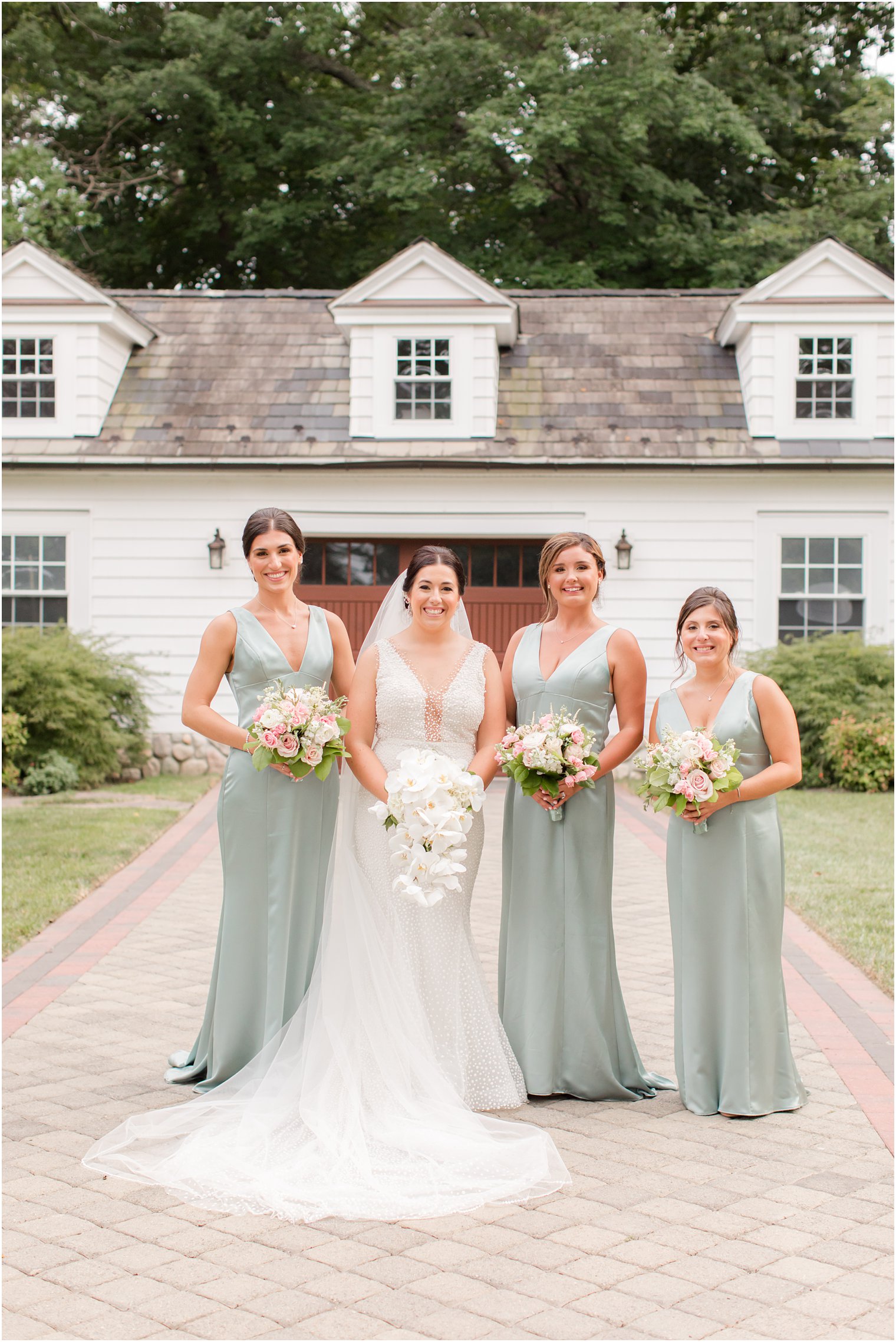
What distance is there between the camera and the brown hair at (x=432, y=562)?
191 inches

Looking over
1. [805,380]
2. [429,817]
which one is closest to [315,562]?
[805,380]

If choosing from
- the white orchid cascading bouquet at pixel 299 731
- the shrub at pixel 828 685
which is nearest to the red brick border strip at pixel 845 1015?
the white orchid cascading bouquet at pixel 299 731

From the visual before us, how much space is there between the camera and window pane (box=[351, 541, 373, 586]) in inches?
605

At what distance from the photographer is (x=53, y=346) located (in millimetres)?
15469

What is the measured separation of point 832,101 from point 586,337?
12.6m

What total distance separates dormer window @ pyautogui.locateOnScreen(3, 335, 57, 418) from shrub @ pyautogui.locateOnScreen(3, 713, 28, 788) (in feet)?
14.7

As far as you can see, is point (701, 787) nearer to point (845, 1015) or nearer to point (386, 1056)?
point (386, 1056)

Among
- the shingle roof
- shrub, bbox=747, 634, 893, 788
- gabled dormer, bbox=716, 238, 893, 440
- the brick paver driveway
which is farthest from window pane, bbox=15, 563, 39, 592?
the brick paver driveway

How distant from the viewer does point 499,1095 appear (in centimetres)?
469

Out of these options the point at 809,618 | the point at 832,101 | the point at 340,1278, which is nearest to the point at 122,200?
the point at 832,101

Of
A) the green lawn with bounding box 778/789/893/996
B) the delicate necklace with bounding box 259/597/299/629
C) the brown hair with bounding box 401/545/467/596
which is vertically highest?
the brown hair with bounding box 401/545/467/596

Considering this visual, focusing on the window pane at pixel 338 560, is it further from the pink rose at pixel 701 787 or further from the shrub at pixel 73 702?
the pink rose at pixel 701 787

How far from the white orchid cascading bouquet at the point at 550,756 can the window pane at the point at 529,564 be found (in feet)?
34.2

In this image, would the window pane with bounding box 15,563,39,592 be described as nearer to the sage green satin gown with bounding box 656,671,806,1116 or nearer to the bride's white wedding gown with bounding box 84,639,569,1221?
the bride's white wedding gown with bounding box 84,639,569,1221
